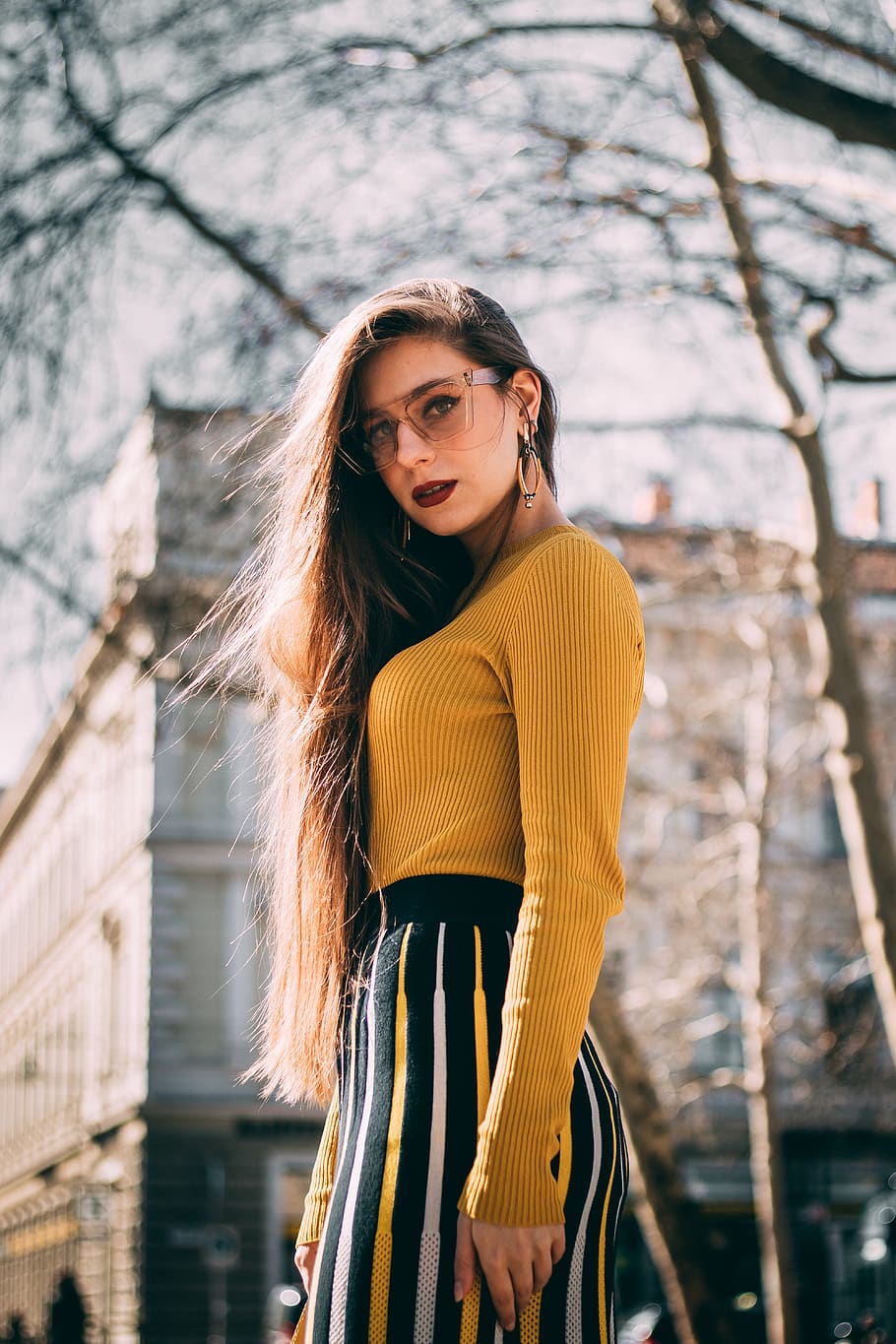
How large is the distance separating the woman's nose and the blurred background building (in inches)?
186

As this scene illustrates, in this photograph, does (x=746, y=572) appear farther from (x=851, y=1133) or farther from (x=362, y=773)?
(x=851, y=1133)

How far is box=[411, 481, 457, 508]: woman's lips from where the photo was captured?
225 centimetres

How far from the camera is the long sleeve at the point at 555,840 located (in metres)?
1.79

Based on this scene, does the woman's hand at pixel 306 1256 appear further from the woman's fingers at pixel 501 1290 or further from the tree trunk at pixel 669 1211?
the tree trunk at pixel 669 1211

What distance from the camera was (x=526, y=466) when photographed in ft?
7.54

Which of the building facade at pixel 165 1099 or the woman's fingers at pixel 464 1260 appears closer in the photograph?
the woman's fingers at pixel 464 1260

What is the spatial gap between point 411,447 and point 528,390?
197mm

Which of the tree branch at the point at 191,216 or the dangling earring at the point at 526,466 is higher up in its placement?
the tree branch at the point at 191,216

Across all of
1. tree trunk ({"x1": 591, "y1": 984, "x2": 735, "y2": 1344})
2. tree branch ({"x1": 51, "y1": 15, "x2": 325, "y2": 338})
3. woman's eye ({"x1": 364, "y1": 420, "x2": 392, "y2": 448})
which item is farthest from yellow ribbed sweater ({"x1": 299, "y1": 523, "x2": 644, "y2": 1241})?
tree trunk ({"x1": 591, "y1": 984, "x2": 735, "y2": 1344})

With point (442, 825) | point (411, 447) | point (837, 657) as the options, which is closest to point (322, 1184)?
point (442, 825)

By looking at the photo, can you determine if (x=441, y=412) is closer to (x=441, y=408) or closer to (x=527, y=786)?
(x=441, y=408)

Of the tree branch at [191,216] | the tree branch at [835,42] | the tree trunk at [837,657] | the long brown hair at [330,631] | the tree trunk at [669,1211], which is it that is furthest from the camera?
the tree trunk at [669,1211]

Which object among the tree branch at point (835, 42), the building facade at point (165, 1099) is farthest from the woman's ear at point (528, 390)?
the building facade at point (165, 1099)

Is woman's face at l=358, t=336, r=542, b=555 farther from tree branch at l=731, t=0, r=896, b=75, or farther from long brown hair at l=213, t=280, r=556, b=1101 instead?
tree branch at l=731, t=0, r=896, b=75
